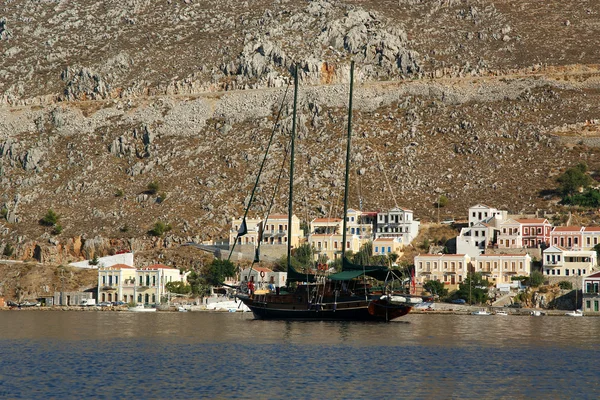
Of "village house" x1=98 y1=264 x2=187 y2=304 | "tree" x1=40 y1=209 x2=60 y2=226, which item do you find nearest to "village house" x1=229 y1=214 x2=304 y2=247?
"village house" x1=98 y1=264 x2=187 y2=304

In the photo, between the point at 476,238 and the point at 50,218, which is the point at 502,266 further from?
the point at 50,218

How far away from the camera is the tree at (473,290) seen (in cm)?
13562

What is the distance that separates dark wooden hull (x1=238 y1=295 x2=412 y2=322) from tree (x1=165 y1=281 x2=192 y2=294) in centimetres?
3855

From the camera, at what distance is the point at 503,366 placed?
67688 millimetres

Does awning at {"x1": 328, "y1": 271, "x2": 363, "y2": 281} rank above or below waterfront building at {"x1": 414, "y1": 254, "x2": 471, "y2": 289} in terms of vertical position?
below

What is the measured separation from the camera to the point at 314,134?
17688 centimetres

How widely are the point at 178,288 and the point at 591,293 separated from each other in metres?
48.7

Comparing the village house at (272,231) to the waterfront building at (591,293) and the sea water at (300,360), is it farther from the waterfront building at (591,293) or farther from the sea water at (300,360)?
the sea water at (300,360)

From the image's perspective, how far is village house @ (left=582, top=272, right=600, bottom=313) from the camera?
129m

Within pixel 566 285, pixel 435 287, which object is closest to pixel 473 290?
pixel 435 287

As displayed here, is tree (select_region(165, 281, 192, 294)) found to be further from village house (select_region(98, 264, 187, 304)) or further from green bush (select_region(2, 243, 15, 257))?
green bush (select_region(2, 243, 15, 257))

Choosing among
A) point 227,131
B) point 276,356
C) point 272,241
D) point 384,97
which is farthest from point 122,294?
point 276,356

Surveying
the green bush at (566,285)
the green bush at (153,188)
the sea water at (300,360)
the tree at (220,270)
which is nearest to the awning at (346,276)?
the sea water at (300,360)

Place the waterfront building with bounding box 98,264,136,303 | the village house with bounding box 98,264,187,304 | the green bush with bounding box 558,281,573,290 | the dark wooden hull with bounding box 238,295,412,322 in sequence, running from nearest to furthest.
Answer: the dark wooden hull with bounding box 238,295,412,322
the green bush with bounding box 558,281,573,290
the village house with bounding box 98,264,187,304
the waterfront building with bounding box 98,264,136,303
